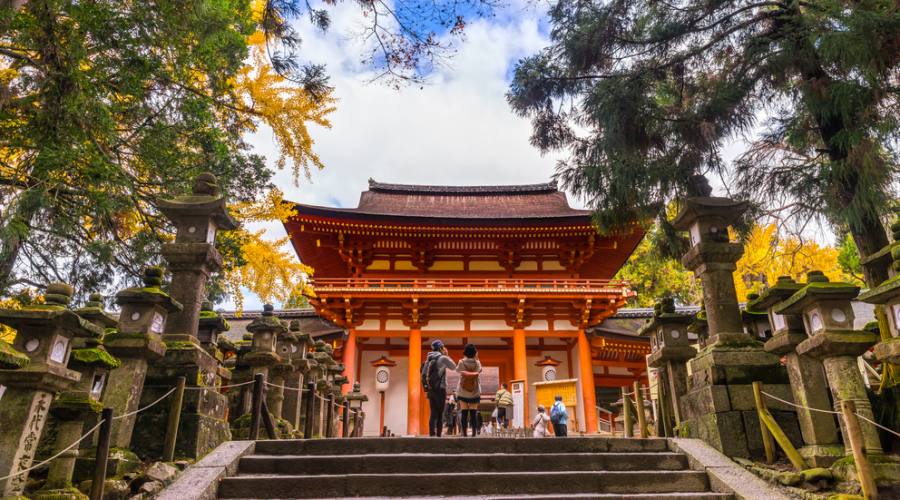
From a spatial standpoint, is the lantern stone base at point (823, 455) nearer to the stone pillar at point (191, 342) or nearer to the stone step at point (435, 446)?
the stone step at point (435, 446)

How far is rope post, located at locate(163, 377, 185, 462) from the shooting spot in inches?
192

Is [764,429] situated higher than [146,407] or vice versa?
[146,407]

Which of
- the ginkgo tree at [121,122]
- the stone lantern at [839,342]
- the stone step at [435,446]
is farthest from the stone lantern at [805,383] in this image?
the ginkgo tree at [121,122]

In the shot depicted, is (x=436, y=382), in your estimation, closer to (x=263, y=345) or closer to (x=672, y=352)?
(x=263, y=345)

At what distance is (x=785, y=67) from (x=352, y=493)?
6.47 metres

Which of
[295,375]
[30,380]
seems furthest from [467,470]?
[295,375]

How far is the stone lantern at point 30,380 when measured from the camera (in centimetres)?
361

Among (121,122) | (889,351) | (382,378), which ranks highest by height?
(121,122)

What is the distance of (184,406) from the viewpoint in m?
5.22

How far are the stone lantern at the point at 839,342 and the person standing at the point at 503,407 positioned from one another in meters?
7.58

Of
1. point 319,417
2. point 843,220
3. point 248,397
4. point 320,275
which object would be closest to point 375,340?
point 320,275

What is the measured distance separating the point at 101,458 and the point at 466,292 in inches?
465

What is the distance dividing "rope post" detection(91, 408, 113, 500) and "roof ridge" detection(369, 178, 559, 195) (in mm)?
18470

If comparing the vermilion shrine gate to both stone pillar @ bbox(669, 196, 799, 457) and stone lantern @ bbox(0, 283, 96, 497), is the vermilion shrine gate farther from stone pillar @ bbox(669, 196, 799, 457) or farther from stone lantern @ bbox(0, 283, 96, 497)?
stone lantern @ bbox(0, 283, 96, 497)
